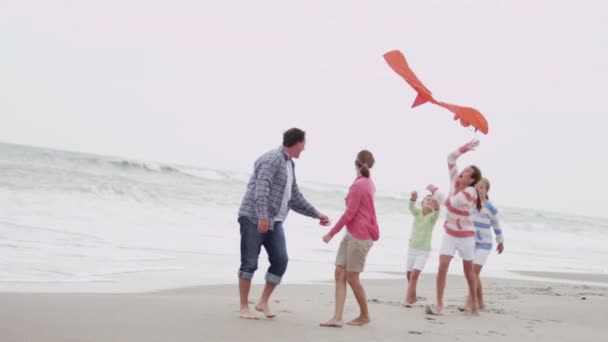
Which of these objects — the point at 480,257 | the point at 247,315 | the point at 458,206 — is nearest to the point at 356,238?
the point at 247,315

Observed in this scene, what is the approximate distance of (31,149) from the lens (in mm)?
41375

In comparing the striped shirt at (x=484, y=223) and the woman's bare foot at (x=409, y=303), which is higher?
the striped shirt at (x=484, y=223)

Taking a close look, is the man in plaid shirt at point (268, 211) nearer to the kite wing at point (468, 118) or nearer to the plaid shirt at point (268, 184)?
the plaid shirt at point (268, 184)

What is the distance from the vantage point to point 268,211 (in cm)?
629

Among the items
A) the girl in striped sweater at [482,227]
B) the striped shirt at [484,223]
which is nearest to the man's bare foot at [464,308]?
the girl in striped sweater at [482,227]

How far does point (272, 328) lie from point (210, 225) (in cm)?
1255

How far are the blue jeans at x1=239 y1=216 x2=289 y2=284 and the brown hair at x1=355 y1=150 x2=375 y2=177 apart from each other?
81cm

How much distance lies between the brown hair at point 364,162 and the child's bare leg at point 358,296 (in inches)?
32.7

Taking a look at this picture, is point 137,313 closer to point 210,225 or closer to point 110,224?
point 110,224

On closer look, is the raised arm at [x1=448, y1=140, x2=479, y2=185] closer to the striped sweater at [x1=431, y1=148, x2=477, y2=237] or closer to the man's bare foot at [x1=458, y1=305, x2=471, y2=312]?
the striped sweater at [x1=431, y1=148, x2=477, y2=237]

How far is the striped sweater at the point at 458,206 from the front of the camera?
7297mm

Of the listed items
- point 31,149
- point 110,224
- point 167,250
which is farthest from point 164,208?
point 31,149

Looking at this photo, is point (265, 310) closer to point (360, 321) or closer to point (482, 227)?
point (360, 321)

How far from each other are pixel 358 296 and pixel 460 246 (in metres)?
1.61
